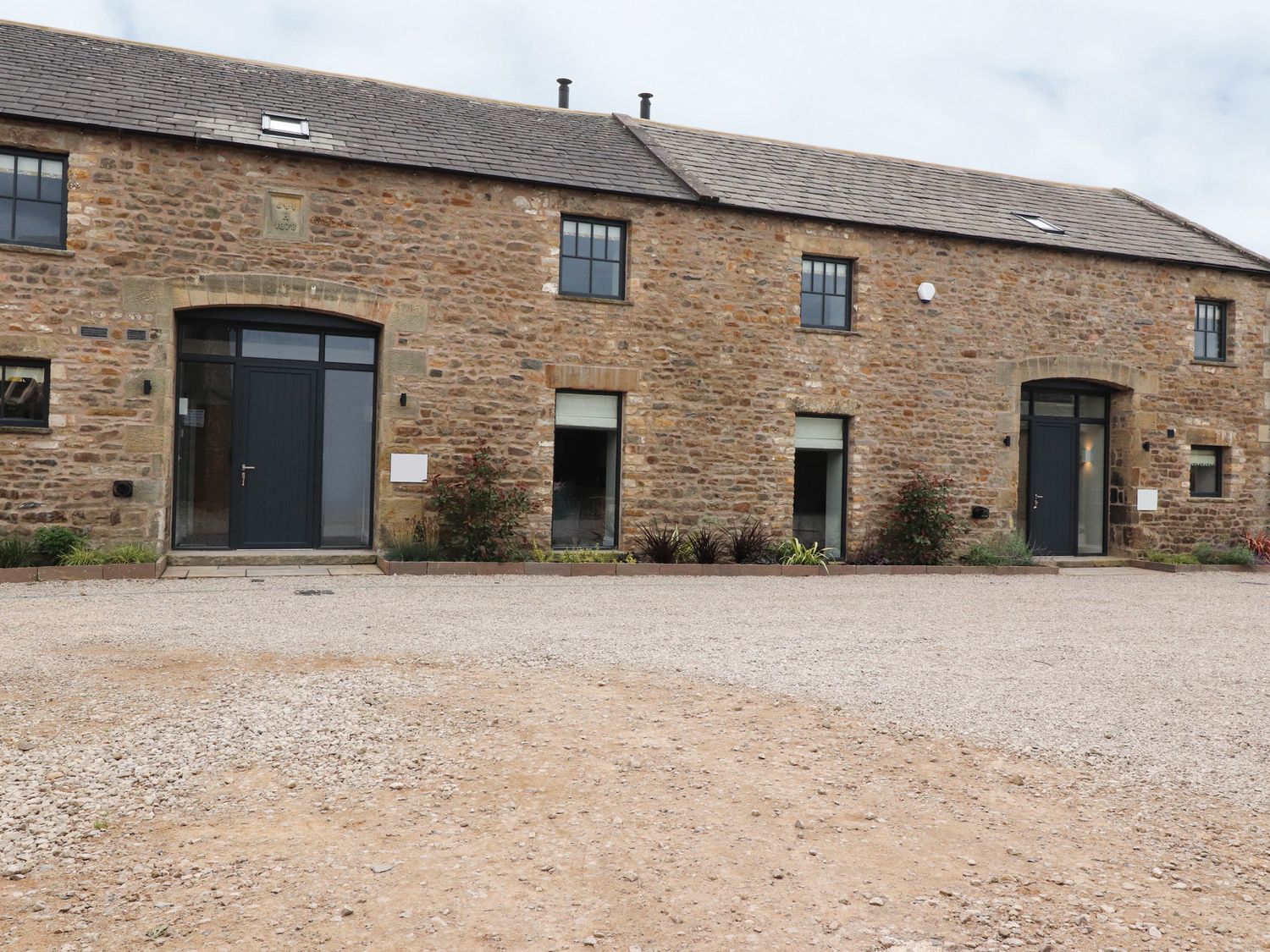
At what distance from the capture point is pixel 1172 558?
1454 cm

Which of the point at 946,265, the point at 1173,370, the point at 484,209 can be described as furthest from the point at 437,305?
the point at 1173,370

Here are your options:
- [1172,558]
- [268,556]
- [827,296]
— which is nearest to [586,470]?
[268,556]

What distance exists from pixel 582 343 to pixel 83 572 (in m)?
6.16

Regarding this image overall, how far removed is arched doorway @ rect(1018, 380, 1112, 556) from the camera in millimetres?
14750

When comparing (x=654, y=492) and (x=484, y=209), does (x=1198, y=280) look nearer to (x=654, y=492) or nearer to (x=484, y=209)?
(x=654, y=492)

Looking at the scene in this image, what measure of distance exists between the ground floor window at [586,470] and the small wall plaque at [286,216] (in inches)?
144

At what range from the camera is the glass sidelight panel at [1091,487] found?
598 inches

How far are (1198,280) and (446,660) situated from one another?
14492 mm

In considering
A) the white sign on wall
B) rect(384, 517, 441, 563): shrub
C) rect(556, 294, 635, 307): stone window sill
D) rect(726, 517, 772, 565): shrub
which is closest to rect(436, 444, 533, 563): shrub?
rect(384, 517, 441, 563): shrub


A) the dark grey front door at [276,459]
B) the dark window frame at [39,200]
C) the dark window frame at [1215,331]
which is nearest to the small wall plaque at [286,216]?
the dark grey front door at [276,459]

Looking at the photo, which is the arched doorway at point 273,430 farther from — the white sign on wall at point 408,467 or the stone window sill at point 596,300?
the stone window sill at point 596,300

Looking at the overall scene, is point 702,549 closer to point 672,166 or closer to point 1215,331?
point 672,166

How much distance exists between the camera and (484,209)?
11.8 meters

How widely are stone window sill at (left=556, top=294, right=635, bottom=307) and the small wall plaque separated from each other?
3151mm
